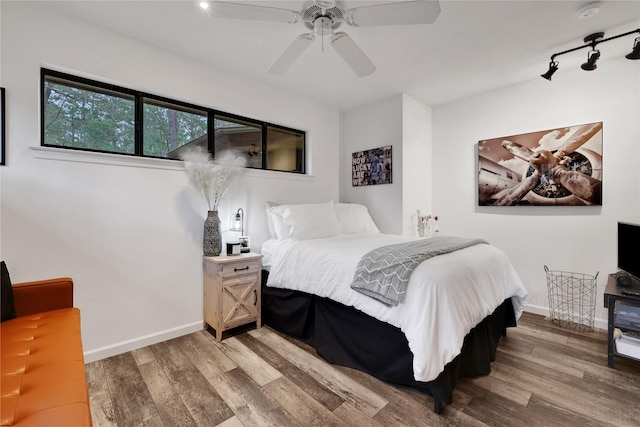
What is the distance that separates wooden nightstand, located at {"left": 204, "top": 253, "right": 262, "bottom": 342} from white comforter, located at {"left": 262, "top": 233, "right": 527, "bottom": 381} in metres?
0.19

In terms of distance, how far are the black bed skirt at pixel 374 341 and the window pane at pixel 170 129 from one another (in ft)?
5.62

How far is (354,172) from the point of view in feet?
13.0

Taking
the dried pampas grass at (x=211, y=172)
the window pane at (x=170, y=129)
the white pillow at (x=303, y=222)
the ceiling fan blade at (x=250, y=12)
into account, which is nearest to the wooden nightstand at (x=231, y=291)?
the white pillow at (x=303, y=222)

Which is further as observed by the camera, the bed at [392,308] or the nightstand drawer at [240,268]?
the nightstand drawer at [240,268]

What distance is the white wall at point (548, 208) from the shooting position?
2.59 metres

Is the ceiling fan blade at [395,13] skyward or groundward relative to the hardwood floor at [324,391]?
skyward

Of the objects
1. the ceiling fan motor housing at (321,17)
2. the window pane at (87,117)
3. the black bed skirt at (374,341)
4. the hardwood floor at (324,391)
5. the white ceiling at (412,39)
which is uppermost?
the white ceiling at (412,39)

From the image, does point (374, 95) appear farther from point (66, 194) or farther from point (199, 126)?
point (66, 194)

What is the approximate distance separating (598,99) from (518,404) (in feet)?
9.60

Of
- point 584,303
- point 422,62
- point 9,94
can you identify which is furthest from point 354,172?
A: point 9,94

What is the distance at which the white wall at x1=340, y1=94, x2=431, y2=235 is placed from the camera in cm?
346

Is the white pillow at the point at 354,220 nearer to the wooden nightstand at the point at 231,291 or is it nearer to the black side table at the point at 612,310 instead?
the wooden nightstand at the point at 231,291

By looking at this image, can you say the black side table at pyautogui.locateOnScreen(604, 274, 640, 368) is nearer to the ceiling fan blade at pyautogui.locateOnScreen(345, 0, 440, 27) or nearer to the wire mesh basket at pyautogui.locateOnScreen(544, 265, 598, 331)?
the wire mesh basket at pyautogui.locateOnScreen(544, 265, 598, 331)

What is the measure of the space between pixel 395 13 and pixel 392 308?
5.54 ft
